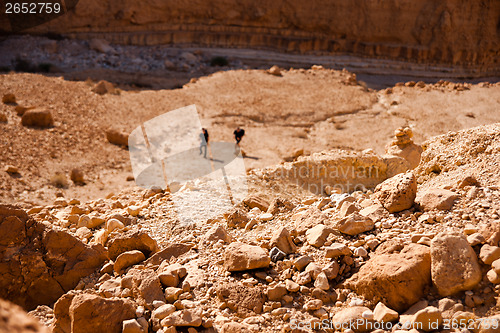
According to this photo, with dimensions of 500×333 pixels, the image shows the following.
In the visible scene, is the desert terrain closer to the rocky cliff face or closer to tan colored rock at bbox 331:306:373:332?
tan colored rock at bbox 331:306:373:332

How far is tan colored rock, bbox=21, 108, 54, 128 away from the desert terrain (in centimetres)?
7

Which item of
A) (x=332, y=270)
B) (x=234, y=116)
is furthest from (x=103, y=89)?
(x=332, y=270)

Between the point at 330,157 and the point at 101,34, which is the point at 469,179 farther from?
the point at 101,34

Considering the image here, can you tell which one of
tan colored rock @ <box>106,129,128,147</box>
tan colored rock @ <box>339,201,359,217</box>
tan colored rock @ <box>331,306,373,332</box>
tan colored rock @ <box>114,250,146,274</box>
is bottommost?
tan colored rock @ <box>106,129,128,147</box>

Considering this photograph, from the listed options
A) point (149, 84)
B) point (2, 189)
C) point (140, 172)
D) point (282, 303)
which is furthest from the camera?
point (149, 84)

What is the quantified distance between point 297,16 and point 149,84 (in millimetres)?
11454

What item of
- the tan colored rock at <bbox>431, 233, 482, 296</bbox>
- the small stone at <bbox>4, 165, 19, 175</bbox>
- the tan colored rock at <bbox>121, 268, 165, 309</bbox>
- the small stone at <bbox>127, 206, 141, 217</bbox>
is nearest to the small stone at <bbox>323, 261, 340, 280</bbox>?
the tan colored rock at <bbox>431, 233, 482, 296</bbox>

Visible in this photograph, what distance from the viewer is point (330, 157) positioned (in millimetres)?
8062

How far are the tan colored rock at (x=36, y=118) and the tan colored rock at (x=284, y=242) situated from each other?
11.4 m

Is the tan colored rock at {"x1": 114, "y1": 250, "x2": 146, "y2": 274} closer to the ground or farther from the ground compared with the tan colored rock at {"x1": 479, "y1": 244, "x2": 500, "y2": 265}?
closer to the ground

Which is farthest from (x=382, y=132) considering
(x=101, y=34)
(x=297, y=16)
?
(x=101, y=34)

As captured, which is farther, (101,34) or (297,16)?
(297,16)

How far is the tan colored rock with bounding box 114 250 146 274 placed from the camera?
4.01 m

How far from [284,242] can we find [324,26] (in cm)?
2497
